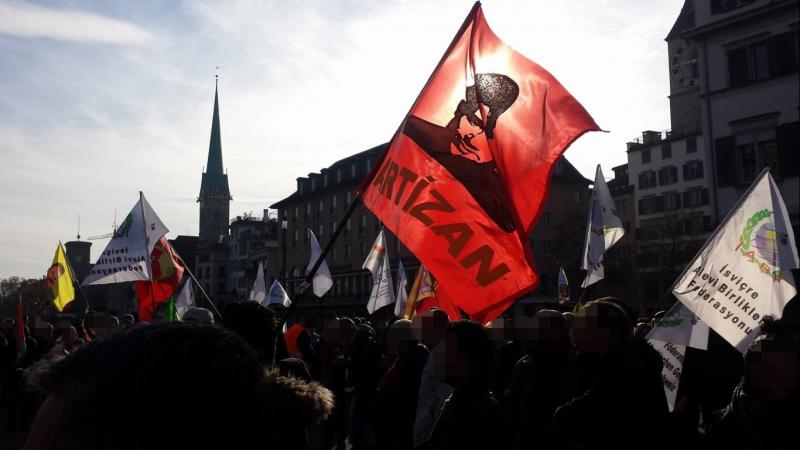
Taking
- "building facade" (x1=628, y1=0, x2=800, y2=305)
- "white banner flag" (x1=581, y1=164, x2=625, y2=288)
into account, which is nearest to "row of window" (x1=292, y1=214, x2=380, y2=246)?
"building facade" (x1=628, y1=0, x2=800, y2=305)

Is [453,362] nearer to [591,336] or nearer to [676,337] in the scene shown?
[591,336]

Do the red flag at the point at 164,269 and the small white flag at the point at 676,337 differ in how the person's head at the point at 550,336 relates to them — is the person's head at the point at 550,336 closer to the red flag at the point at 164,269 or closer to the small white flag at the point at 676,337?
the small white flag at the point at 676,337

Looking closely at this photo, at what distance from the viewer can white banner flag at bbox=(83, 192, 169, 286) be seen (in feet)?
43.2

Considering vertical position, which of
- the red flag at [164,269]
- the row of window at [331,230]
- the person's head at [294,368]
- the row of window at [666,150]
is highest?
the row of window at [666,150]

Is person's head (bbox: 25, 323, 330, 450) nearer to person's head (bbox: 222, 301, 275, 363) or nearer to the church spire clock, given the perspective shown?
person's head (bbox: 222, 301, 275, 363)

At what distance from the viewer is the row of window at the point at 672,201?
62.9m

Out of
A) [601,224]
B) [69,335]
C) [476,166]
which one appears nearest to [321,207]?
[601,224]

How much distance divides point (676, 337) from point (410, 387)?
2.74m

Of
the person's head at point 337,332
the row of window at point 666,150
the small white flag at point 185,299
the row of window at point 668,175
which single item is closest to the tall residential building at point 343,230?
the row of window at point 668,175

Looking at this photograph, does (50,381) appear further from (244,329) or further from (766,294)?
(766,294)

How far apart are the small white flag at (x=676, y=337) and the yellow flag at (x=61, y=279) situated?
13421mm

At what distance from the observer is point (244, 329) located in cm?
504

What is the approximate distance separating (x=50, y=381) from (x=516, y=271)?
4277mm

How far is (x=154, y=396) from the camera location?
118cm
